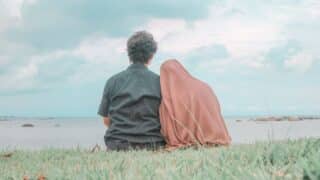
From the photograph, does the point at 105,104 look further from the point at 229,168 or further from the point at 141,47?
the point at 229,168

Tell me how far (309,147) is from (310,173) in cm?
152

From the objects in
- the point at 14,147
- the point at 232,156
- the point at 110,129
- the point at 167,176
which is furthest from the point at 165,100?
the point at 167,176

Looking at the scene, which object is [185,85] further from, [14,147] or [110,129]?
[14,147]

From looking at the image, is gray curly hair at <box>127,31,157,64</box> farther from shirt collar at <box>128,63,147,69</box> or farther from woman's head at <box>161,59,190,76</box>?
woman's head at <box>161,59,190,76</box>

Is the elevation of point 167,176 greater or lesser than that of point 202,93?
lesser

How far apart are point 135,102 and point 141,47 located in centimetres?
67

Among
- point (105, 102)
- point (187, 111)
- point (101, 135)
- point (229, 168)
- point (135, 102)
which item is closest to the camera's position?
point (229, 168)

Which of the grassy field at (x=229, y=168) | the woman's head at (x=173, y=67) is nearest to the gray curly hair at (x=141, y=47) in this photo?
the woman's head at (x=173, y=67)

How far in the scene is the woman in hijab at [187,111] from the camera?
25.2 feet

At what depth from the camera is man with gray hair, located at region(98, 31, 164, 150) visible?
26.4ft

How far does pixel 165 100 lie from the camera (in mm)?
7930

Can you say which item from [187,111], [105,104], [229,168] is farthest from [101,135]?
[229,168]

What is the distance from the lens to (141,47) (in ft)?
26.9

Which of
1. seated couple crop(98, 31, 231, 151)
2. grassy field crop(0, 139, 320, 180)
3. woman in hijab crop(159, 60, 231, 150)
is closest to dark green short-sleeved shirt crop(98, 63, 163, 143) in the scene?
seated couple crop(98, 31, 231, 151)
